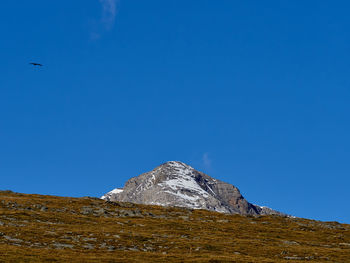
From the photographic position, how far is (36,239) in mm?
56812

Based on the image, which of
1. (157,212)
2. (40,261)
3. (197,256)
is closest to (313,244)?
(197,256)

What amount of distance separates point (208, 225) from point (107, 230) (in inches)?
822

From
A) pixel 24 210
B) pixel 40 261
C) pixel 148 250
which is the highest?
pixel 24 210

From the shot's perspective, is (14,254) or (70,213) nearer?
(14,254)

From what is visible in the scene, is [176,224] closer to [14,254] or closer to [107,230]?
[107,230]

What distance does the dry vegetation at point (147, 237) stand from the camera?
5306 cm

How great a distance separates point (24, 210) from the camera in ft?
260

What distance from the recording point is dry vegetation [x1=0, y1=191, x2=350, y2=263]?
53062 mm

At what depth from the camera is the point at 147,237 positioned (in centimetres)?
6412

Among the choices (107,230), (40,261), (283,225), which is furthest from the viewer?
(283,225)

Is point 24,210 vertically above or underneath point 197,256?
above

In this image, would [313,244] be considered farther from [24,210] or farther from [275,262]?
[24,210]

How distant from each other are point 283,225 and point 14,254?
58155 millimetres

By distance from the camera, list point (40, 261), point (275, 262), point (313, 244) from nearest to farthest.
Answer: point (40, 261) → point (275, 262) → point (313, 244)
